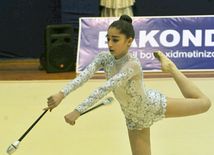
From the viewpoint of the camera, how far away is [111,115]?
4.13 metres

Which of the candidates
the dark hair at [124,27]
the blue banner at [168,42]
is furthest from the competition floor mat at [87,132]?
the blue banner at [168,42]

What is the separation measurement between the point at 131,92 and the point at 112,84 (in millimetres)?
239

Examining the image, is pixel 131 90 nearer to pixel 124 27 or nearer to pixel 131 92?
pixel 131 92

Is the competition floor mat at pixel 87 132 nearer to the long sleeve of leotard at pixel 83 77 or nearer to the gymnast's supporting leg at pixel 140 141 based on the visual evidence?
the gymnast's supporting leg at pixel 140 141

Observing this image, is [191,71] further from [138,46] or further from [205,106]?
[205,106]

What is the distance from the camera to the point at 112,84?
220cm

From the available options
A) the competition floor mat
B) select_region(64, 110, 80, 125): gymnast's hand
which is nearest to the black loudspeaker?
the competition floor mat

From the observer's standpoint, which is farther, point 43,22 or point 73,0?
point 43,22

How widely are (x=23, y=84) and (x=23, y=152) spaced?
255 cm

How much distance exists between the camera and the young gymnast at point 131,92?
7.51 feet

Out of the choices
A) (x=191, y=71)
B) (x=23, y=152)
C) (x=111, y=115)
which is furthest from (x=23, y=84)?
(x=191, y=71)

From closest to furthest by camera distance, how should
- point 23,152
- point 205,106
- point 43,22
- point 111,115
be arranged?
1. point 205,106
2. point 23,152
3. point 111,115
4. point 43,22

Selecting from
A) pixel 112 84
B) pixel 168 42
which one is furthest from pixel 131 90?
pixel 168 42

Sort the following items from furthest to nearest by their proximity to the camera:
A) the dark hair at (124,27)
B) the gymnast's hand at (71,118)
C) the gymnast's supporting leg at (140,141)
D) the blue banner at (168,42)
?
the blue banner at (168,42)
the gymnast's supporting leg at (140,141)
the dark hair at (124,27)
the gymnast's hand at (71,118)
